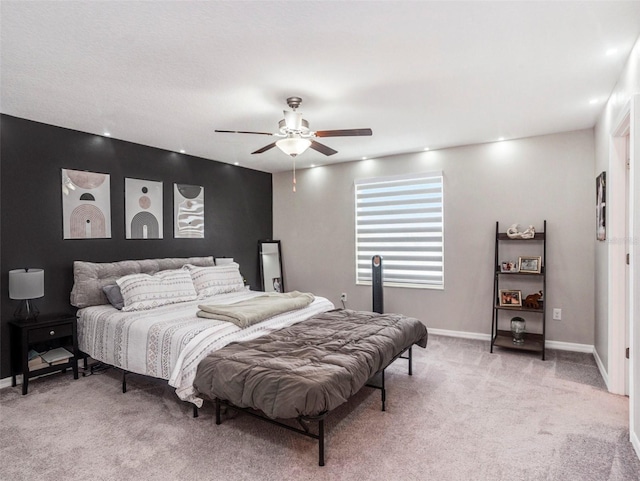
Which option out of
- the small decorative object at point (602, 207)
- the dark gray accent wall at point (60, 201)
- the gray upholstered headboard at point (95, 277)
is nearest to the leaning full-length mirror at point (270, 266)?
the dark gray accent wall at point (60, 201)

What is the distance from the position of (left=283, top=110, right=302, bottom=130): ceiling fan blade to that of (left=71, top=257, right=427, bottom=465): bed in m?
1.67

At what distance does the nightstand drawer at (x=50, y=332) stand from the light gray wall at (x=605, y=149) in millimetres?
4628

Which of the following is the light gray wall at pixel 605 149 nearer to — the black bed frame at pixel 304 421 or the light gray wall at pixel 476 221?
the light gray wall at pixel 476 221

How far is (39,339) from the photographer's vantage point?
3.48 m

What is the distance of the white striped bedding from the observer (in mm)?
2854

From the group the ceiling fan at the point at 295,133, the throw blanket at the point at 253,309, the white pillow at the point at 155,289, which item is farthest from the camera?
the white pillow at the point at 155,289

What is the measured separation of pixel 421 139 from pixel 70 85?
360cm

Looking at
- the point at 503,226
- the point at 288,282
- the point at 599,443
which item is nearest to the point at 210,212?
the point at 288,282


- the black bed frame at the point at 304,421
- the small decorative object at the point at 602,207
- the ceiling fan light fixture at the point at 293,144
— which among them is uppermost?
the ceiling fan light fixture at the point at 293,144

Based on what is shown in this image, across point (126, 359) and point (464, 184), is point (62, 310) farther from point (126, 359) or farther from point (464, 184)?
point (464, 184)

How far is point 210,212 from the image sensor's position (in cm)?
559

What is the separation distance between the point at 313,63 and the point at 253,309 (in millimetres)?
2143

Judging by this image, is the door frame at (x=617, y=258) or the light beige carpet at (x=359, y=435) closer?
the light beige carpet at (x=359, y=435)

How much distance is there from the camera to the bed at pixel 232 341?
233 centimetres
